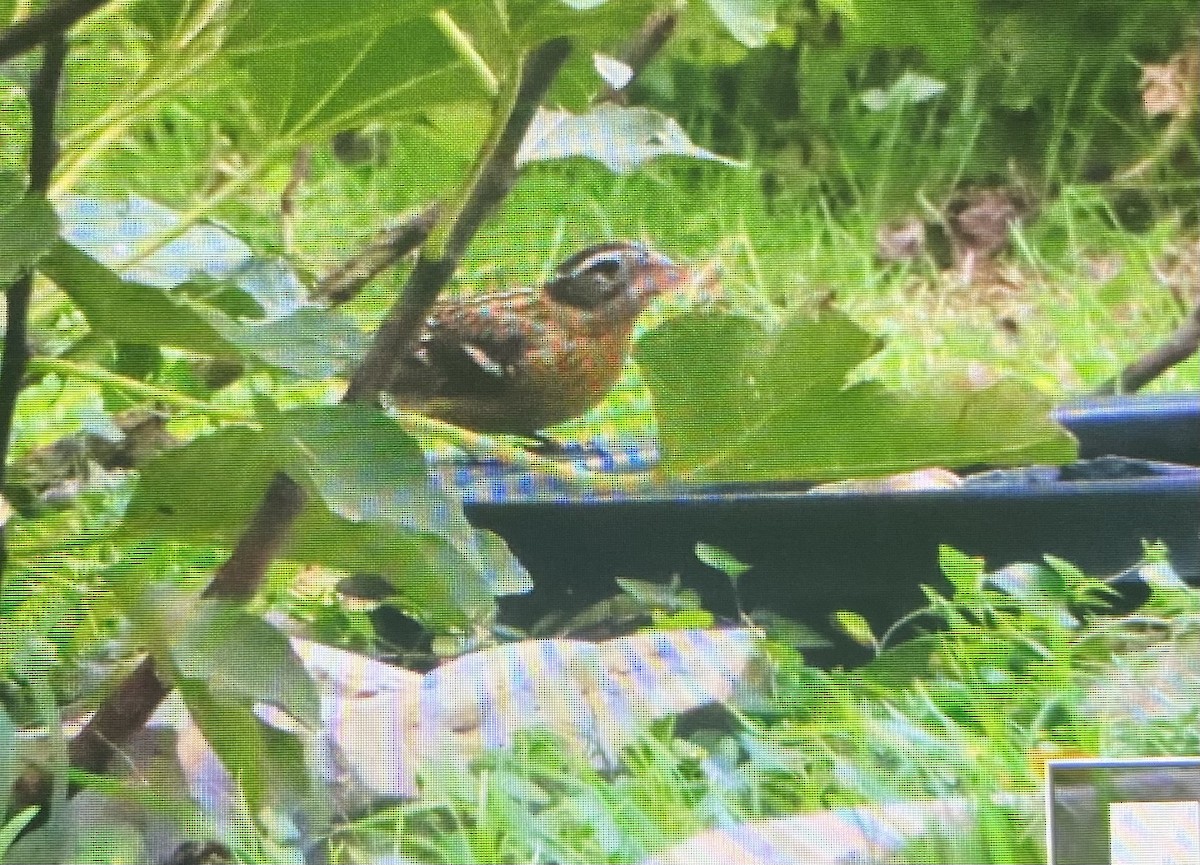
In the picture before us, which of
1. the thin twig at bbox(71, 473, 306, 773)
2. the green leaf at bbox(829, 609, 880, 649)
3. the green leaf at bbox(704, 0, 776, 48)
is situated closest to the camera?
the green leaf at bbox(704, 0, 776, 48)

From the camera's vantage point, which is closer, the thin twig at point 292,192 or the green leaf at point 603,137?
the green leaf at point 603,137

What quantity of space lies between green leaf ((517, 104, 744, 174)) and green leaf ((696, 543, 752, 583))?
0.17 meters

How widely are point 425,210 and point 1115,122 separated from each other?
29 cm

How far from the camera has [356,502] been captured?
0.43 metres

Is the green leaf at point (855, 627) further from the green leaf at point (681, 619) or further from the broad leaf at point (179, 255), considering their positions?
the broad leaf at point (179, 255)

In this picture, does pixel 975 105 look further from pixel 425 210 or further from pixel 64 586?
pixel 64 586

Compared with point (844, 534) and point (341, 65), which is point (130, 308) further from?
point (844, 534)

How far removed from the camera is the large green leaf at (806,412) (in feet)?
1.54

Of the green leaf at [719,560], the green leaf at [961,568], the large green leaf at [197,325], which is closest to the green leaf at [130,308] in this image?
the large green leaf at [197,325]

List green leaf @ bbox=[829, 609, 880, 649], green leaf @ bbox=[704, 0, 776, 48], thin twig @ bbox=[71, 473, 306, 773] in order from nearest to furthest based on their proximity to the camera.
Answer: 1. green leaf @ bbox=[704, 0, 776, 48]
2. thin twig @ bbox=[71, 473, 306, 773]
3. green leaf @ bbox=[829, 609, 880, 649]

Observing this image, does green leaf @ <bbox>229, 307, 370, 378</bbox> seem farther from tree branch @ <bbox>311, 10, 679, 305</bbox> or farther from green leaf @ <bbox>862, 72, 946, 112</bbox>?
green leaf @ <bbox>862, 72, 946, 112</bbox>

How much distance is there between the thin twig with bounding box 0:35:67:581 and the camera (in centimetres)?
45

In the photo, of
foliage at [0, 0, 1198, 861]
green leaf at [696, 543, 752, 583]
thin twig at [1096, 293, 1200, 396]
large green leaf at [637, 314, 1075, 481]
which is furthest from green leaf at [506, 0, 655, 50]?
thin twig at [1096, 293, 1200, 396]

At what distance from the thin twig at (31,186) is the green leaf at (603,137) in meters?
0.16
